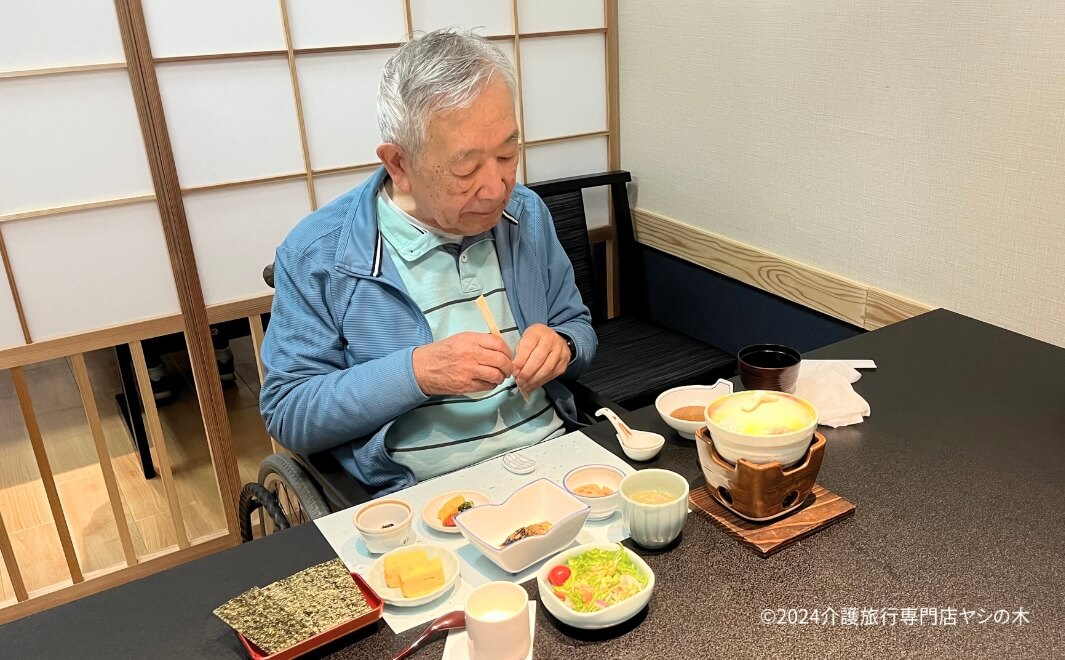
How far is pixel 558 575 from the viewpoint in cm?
Result: 96

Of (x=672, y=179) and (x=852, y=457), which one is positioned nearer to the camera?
(x=852, y=457)

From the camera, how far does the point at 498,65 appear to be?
1.37m

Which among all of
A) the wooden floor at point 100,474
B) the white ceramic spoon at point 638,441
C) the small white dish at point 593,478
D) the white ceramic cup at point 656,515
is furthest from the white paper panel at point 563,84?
the white ceramic cup at point 656,515

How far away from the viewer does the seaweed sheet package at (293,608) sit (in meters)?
0.89

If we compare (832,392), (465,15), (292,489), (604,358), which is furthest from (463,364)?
(465,15)

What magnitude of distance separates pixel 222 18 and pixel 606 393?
4.63 feet

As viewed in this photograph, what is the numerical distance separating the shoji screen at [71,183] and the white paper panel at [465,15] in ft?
2.67

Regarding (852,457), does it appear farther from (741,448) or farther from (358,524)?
(358,524)

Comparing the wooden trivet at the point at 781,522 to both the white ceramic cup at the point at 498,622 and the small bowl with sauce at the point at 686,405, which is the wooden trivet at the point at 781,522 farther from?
the white ceramic cup at the point at 498,622

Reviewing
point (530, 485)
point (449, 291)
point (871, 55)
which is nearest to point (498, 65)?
point (449, 291)

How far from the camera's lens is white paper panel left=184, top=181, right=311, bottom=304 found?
2227 millimetres

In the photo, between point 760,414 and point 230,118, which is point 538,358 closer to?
point 760,414

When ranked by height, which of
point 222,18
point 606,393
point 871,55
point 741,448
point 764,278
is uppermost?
point 222,18

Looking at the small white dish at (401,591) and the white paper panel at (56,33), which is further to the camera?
the white paper panel at (56,33)
